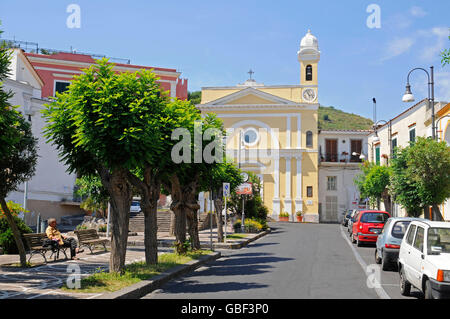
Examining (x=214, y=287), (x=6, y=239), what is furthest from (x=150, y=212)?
(x=6, y=239)

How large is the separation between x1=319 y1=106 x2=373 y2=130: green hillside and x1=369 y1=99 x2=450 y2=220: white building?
201 feet

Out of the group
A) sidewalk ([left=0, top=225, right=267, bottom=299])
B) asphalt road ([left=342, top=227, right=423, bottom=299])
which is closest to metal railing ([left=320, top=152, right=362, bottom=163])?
asphalt road ([left=342, top=227, right=423, bottom=299])

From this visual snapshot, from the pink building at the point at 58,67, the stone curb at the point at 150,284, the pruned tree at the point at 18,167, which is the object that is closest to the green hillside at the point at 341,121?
the pink building at the point at 58,67

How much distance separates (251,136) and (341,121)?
6426 cm

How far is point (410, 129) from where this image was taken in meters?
34.5

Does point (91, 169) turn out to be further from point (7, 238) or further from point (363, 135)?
point (363, 135)

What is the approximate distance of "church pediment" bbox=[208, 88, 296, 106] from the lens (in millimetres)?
56031

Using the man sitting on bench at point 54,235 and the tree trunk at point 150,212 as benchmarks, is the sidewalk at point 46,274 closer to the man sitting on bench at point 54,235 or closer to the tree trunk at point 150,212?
the man sitting on bench at point 54,235

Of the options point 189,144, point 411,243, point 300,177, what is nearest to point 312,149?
point 300,177

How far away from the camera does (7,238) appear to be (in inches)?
661

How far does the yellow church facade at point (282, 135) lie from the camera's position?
55.7 metres

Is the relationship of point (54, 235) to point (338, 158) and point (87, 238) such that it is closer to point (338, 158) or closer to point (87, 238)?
point (87, 238)

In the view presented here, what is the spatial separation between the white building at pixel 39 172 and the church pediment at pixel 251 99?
23.9 m

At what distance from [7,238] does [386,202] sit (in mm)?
32737
